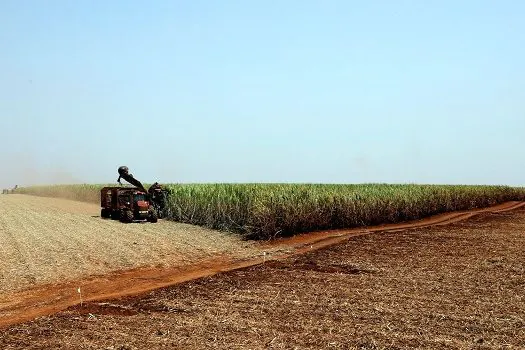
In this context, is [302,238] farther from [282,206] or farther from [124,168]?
[124,168]

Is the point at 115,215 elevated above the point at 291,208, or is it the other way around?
the point at 291,208

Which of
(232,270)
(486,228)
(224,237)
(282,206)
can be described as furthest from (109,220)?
(486,228)

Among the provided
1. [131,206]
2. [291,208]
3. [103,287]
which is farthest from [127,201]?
[103,287]

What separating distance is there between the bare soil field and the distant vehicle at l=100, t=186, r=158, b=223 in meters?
14.7

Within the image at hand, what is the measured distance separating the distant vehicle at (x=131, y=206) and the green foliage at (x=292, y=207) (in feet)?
8.95

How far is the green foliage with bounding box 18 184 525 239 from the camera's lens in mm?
24969

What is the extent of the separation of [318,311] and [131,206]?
21698mm

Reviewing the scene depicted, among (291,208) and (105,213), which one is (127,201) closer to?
(105,213)

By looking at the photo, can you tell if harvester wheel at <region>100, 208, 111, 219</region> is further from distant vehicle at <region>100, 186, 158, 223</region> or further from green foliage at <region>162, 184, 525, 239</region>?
green foliage at <region>162, 184, 525, 239</region>

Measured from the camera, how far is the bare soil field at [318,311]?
8680 mm

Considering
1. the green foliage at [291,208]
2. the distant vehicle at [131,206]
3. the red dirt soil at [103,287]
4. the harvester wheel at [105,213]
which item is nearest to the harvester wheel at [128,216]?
the distant vehicle at [131,206]

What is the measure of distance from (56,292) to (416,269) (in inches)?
370

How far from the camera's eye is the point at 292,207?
1006 inches

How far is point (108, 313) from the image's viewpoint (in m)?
10.7
